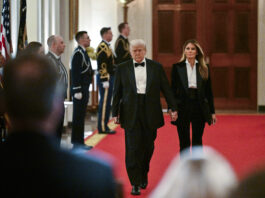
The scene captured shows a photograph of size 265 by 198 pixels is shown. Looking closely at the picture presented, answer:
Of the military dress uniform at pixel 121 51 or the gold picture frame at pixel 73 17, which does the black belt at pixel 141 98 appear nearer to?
the military dress uniform at pixel 121 51

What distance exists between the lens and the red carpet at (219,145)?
6.91 metres

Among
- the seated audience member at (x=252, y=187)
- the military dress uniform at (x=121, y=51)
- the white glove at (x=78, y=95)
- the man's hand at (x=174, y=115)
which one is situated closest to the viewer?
the seated audience member at (x=252, y=187)

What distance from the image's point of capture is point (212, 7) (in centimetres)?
1519

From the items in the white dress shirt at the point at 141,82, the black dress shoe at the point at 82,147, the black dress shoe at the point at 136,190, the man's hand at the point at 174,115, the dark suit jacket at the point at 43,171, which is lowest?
the black dress shoe at the point at 82,147

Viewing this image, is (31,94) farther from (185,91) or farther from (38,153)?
(185,91)

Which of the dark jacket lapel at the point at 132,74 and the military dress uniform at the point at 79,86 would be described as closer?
the dark jacket lapel at the point at 132,74

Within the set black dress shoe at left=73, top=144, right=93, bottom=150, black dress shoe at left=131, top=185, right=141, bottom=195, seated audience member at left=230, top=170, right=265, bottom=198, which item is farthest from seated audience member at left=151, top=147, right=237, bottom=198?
black dress shoe at left=73, top=144, right=93, bottom=150

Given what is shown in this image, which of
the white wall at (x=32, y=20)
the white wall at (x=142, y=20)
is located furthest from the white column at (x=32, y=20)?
the white wall at (x=142, y=20)

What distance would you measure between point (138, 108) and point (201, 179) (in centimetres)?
467

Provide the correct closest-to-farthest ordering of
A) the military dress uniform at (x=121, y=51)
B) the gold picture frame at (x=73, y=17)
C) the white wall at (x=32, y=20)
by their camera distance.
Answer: the white wall at (x=32, y=20)
the military dress uniform at (x=121, y=51)
the gold picture frame at (x=73, y=17)

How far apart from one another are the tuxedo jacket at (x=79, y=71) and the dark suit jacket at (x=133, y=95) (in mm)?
2478

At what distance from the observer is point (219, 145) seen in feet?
29.4

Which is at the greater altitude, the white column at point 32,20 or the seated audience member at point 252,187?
the white column at point 32,20

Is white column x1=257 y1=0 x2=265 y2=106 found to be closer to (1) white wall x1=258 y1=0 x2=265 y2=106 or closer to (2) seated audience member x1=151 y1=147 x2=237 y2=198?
(1) white wall x1=258 y1=0 x2=265 y2=106
